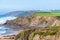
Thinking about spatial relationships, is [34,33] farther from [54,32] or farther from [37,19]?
[37,19]

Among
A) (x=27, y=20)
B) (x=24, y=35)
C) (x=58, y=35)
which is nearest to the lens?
(x=58, y=35)

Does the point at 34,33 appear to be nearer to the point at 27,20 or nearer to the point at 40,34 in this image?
the point at 40,34

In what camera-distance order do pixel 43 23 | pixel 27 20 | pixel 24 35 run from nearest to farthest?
pixel 24 35 < pixel 43 23 < pixel 27 20

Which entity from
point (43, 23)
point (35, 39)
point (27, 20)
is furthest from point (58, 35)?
point (27, 20)

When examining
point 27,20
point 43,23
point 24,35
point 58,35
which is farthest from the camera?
point 27,20

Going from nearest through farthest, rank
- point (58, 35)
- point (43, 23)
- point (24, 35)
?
point (58, 35)
point (24, 35)
point (43, 23)

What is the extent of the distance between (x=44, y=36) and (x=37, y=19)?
4936cm

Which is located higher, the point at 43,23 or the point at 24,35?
the point at 24,35

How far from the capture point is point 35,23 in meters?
61.3

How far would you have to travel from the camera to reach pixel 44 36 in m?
12.8

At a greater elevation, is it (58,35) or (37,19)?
(58,35)

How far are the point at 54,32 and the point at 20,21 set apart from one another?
2089 inches

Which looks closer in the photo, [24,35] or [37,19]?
[24,35]

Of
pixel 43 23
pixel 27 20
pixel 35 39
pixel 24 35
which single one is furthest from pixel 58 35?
pixel 27 20
